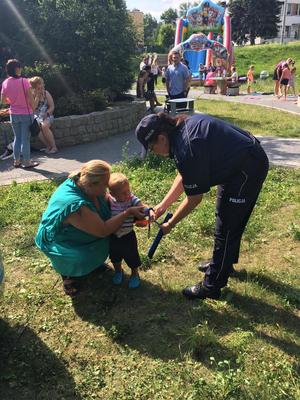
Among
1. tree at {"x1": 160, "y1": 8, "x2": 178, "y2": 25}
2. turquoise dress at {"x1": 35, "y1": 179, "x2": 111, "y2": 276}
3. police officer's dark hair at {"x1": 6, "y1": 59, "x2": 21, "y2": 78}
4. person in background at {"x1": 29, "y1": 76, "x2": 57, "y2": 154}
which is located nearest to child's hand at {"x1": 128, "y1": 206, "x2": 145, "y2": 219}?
turquoise dress at {"x1": 35, "y1": 179, "x2": 111, "y2": 276}

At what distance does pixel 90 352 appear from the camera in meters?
2.90

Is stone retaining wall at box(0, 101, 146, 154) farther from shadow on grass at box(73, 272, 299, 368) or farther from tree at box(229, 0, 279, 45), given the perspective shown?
tree at box(229, 0, 279, 45)

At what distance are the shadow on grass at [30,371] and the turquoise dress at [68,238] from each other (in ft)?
1.92

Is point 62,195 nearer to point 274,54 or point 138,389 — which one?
point 138,389

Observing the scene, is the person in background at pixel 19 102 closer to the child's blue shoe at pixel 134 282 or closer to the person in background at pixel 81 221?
the person in background at pixel 81 221

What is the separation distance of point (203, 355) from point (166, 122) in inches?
62.7

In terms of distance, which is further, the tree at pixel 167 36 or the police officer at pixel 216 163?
the tree at pixel 167 36

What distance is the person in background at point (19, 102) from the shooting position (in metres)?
6.82

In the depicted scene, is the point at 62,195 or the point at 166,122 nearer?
the point at 166,122

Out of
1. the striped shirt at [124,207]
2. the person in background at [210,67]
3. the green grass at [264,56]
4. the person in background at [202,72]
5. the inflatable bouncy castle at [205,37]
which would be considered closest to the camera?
the striped shirt at [124,207]

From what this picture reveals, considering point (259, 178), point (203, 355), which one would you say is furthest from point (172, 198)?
point (203, 355)

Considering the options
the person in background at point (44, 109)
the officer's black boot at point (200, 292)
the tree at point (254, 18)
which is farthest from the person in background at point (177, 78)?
the tree at point (254, 18)

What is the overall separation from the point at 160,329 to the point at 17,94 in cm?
513

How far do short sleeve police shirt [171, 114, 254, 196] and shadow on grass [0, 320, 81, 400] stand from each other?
57.7 inches
